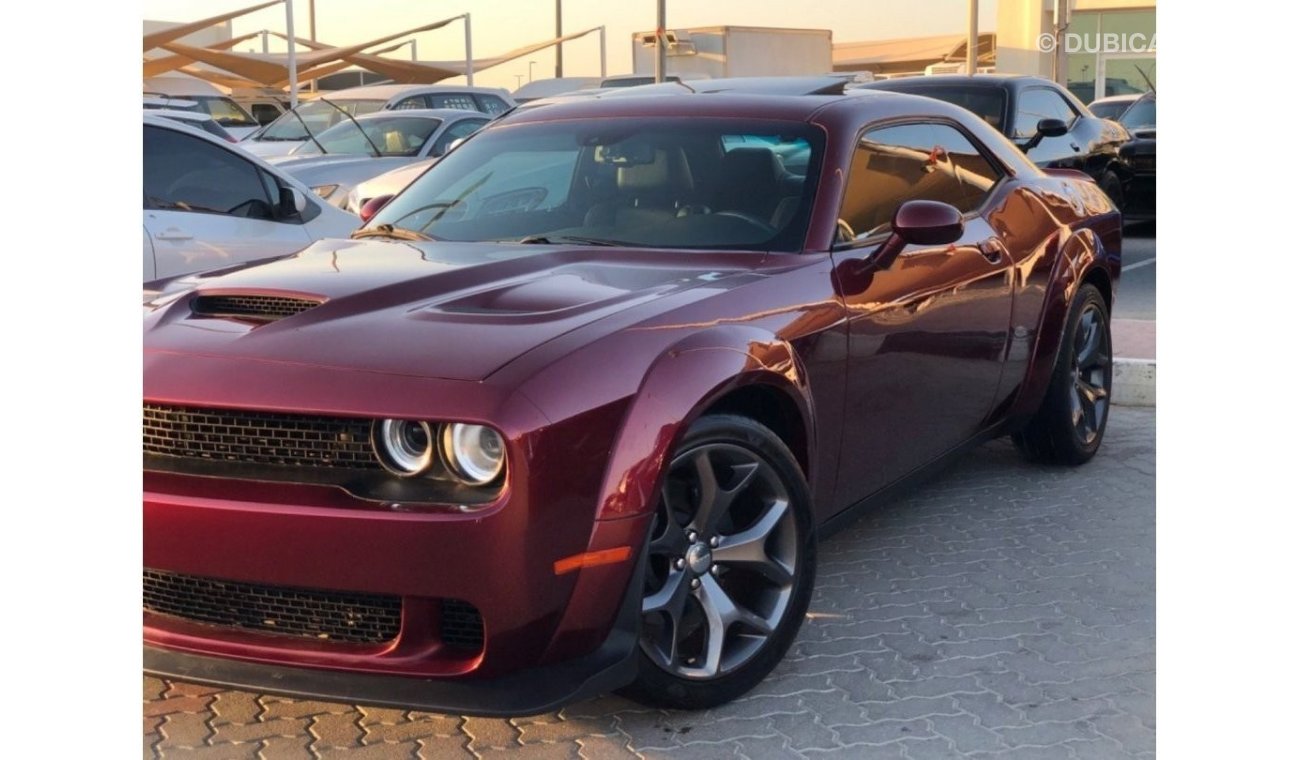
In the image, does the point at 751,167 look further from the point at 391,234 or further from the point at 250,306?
the point at 250,306

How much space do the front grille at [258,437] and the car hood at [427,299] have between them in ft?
0.43

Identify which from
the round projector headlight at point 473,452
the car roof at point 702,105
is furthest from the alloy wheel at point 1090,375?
the round projector headlight at point 473,452

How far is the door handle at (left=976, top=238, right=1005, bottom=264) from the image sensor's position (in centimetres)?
510

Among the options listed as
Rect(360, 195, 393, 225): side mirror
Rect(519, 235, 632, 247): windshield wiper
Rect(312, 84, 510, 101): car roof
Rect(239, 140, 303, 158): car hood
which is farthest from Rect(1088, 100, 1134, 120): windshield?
Rect(519, 235, 632, 247): windshield wiper

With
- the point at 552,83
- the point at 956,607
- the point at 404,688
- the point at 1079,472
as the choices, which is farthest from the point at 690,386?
the point at 552,83

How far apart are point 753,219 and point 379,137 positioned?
35.7 ft

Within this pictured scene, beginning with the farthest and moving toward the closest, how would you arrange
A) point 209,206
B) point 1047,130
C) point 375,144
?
1. point 375,144
2. point 1047,130
3. point 209,206

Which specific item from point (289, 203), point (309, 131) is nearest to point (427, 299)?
point (289, 203)

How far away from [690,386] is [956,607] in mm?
1479

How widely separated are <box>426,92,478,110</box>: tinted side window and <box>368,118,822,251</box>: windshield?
13.3m

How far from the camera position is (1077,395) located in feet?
20.1
